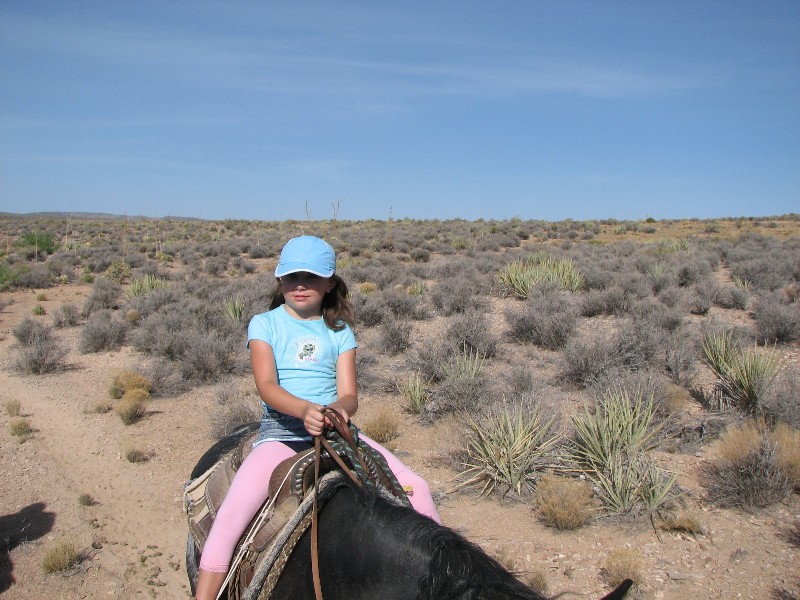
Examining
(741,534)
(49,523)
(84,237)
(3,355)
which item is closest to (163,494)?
(49,523)

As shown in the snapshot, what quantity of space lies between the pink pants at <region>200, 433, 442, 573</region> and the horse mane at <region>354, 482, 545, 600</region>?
0.56 m

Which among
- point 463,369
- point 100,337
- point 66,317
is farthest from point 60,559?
point 66,317

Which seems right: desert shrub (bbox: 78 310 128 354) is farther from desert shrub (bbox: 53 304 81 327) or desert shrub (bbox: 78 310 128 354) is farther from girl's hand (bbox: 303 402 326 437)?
girl's hand (bbox: 303 402 326 437)

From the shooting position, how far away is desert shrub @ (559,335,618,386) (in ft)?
25.3

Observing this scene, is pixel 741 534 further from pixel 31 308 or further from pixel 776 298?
pixel 31 308

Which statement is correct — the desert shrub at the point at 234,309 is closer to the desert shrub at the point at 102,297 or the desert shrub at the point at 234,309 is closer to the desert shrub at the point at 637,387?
the desert shrub at the point at 102,297

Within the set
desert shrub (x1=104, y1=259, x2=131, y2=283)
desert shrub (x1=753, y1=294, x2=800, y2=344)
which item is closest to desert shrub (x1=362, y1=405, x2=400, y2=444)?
desert shrub (x1=753, y1=294, x2=800, y2=344)

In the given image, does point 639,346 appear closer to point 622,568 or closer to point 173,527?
point 622,568

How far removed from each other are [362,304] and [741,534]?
27.6 feet

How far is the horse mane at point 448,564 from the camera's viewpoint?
59.1 inches

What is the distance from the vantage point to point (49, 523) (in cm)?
498

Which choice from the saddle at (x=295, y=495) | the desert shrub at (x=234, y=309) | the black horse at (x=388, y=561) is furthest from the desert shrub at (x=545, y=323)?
the black horse at (x=388, y=561)

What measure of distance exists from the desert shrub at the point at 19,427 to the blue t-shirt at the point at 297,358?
5.45 m

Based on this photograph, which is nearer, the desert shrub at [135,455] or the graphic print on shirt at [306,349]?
the graphic print on shirt at [306,349]
